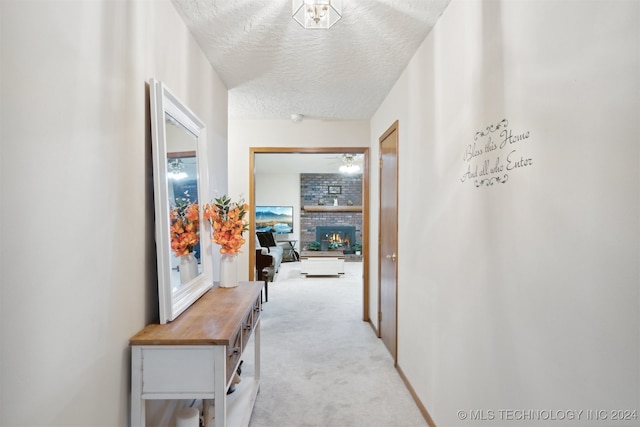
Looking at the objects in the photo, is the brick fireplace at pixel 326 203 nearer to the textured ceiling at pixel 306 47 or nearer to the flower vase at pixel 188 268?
the textured ceiling at pixel 306 47

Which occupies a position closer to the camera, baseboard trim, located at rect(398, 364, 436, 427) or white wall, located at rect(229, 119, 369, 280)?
baseboard trim, located at rect(398, 364, 436, 427)

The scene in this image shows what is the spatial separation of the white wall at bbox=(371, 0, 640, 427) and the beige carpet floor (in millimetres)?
456

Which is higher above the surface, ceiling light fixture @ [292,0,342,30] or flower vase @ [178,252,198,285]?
ceiling light fixture @ [292,0,342,30]

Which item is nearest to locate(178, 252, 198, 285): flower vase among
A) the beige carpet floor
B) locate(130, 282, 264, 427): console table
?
locate(130, 282, 264, 427): console table

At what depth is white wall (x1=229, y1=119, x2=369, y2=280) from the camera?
4316 millimetres

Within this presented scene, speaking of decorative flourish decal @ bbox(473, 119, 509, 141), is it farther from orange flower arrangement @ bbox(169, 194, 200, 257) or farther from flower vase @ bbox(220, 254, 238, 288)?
flower vase @ bbox(220, 254, 238, 288)

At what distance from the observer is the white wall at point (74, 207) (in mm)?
833

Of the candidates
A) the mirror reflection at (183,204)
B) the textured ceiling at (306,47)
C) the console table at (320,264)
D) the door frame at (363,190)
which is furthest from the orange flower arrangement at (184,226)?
the console table at (320,264)

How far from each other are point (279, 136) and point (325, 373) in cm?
287

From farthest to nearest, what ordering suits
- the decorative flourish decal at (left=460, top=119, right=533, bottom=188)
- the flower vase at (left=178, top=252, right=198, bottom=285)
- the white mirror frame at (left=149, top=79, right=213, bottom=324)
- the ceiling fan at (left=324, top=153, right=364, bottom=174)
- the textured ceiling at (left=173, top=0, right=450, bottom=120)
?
the ceiling fan at (left=324, top=153, right=364, bottom=174), the textured ceiling at (left=173, top=0, right=450, bottom=120), the flower vase at (left=178, top=252, right=198, bottom=285), the white mirror frame at (left=149, top=79, right=213, bottom=324), the decorative flourish decal at (left=460, top=119, right=533, bottom=188)

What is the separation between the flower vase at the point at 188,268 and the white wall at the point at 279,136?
240 centimetres

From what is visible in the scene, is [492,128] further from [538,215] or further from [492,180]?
[538,215]

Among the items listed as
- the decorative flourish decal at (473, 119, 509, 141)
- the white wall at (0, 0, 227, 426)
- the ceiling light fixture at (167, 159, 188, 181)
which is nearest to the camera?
the white wall at (0, 0, 227, 426)

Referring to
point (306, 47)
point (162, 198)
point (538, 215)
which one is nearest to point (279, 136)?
point (306, 47)
